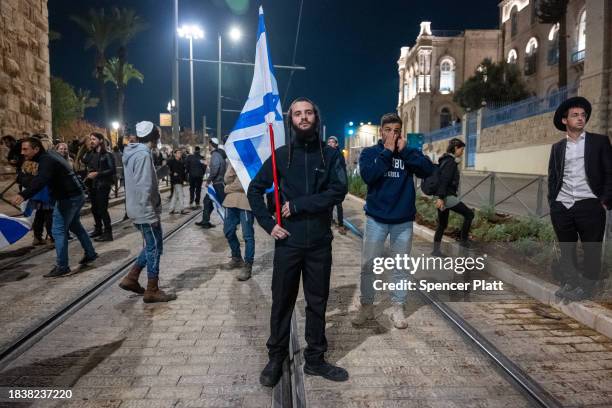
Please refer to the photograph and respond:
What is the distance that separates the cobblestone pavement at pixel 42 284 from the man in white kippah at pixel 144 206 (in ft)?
2.85

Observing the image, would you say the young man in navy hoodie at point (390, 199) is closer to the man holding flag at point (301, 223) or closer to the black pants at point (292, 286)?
the man holding flag at point (301, 223)

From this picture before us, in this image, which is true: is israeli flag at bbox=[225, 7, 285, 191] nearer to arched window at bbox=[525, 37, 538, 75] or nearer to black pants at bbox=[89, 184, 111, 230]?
black pants at bbox=[89, 184, 111, 230]

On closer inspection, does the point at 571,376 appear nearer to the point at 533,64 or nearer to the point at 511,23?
the point at 533,64

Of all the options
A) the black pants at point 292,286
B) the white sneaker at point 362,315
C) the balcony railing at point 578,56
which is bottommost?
the white sneaker at point 362,315

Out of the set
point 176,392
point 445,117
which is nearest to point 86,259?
point 176,392

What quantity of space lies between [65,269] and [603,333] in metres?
6.43

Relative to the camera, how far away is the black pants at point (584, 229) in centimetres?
444

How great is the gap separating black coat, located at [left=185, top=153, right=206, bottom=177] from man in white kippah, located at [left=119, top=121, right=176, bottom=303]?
351 inches

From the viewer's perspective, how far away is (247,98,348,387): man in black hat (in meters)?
3.23

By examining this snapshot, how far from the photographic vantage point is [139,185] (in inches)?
198

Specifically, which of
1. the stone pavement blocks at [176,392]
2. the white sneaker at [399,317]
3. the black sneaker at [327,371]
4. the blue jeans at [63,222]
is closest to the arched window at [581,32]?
the white sneaker at [399,317]

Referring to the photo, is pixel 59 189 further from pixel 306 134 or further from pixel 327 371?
pixel 327 371

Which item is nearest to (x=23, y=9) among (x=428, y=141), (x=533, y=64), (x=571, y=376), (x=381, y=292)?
(x=381, y=292)

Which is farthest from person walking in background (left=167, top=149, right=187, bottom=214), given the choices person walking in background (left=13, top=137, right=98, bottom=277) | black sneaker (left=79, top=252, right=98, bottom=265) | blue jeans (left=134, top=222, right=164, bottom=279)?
blue jeans (left=134, top=222, right=164, bottom=279)
